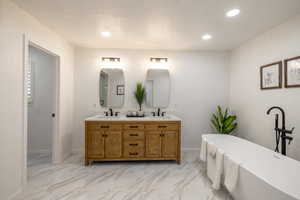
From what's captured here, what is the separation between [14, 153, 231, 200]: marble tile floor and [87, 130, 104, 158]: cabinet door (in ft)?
0.73

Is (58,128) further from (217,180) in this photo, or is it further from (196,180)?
(217,180)

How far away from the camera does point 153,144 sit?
3180 millimetres

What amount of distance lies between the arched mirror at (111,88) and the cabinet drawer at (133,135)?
88 cm

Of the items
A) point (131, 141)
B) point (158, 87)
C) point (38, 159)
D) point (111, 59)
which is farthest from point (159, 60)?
point (38, 159)

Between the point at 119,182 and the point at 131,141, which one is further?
the point at 131,141

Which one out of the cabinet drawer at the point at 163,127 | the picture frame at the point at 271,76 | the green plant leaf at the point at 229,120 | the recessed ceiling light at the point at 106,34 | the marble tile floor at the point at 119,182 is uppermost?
the recessed ceiling light at the point at 106,34

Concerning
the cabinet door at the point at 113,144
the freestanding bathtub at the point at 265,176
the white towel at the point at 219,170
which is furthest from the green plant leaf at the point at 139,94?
the white towel at the point at 219,170

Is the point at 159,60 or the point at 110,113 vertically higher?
the point at 159,60

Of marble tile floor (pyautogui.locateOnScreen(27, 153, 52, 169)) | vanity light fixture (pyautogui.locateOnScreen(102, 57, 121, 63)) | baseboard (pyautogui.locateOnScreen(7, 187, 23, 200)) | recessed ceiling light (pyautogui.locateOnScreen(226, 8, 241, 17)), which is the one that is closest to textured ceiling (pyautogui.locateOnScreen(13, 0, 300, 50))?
recessed ceiling light (pyautogui.locateOnScreen(226, 8, 241, 17))

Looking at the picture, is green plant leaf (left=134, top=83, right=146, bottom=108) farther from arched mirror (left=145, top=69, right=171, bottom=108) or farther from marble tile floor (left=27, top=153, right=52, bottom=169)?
marble tile floor (left=27, top=153, right=52, bottom=169)

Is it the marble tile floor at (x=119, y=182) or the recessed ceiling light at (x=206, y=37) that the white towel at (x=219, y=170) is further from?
the recessed ceiling light at (x=206, y=37)

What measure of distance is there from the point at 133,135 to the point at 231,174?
71.0 inches

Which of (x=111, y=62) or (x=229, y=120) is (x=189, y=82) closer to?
(x=229, y=120)

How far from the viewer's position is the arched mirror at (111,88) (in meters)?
3.78
